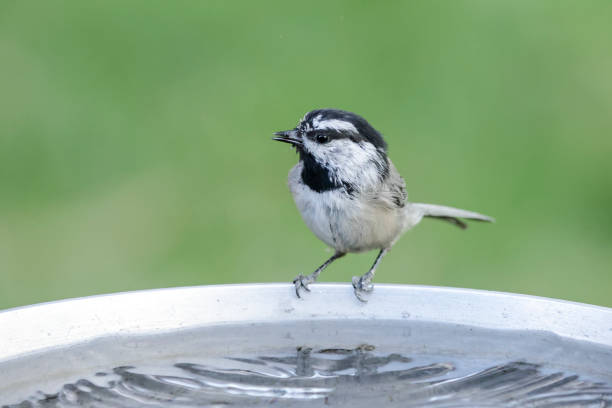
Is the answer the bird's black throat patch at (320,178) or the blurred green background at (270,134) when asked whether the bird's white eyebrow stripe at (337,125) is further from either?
the blurred green background at (270,134)

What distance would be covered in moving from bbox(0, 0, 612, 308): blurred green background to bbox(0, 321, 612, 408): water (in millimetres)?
3251

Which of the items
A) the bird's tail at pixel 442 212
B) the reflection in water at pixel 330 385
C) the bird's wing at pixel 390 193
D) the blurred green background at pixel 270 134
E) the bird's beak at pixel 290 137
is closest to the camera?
the reflection in water at pixel 330 385

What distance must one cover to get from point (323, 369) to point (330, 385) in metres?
0.11

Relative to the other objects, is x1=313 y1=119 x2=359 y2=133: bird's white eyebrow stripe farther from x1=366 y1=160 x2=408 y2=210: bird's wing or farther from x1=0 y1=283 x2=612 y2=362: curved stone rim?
x1=0 y1=283 x2=612 y2=362: curved stone rim

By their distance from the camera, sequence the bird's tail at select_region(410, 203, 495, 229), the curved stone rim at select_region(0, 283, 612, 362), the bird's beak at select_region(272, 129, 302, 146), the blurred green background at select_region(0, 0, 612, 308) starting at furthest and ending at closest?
1. the blurred green background at select_region(0, 0, 612, 308)
2. the bird's tail at select_region(410, 203, 495, 229)
3. the bird's beak at select_region(272, 129, 302, 146)
4. the curved stone rim at select_region(0, 283, 612, 362)

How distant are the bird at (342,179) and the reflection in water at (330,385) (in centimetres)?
86

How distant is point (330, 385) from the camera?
241 cm

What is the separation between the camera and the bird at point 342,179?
3.47 metres

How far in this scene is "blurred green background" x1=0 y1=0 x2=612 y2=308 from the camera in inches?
243

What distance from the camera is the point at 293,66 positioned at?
291 inches

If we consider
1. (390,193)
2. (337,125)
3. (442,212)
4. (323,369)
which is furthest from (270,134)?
(323,369)

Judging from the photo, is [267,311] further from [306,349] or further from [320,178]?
[320,178]

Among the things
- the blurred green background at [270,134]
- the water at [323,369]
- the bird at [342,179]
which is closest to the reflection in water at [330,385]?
the water at [323,369]

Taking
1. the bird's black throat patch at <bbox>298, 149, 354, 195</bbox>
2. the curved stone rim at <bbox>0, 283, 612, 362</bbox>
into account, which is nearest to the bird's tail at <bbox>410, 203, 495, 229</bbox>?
the bird's black throat patch at <bbox>298, 149, 354, 195</bbox>
